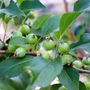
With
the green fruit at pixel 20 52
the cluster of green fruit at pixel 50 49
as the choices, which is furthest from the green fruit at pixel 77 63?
the green fruit at pixel 20 52

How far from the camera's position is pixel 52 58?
68cm

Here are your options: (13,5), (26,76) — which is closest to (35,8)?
(13,5)

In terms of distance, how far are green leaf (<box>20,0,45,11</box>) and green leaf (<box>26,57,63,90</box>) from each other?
14 centimetres

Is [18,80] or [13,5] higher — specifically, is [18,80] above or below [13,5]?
below

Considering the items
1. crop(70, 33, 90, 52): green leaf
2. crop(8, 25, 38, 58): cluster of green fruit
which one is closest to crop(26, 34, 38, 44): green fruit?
crop(8, 25, 38, 58): cluster of green fruit

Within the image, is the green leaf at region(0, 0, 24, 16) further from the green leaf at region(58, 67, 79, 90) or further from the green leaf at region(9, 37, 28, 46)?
the green leaf at region(58, 67, 79, 90)

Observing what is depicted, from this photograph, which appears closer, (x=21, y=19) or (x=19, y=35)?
(x=19, y=35)

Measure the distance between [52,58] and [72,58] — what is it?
0.04 m

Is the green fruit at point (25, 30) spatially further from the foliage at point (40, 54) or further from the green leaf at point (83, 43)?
the green leaf at point (83, 43)

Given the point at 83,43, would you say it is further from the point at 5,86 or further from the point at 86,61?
the point at 5,86

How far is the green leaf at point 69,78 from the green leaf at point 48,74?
36 mm

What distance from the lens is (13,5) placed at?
26.7 inches

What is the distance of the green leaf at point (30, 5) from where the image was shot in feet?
2.33

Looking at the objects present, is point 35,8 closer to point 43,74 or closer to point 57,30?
point 57,30
